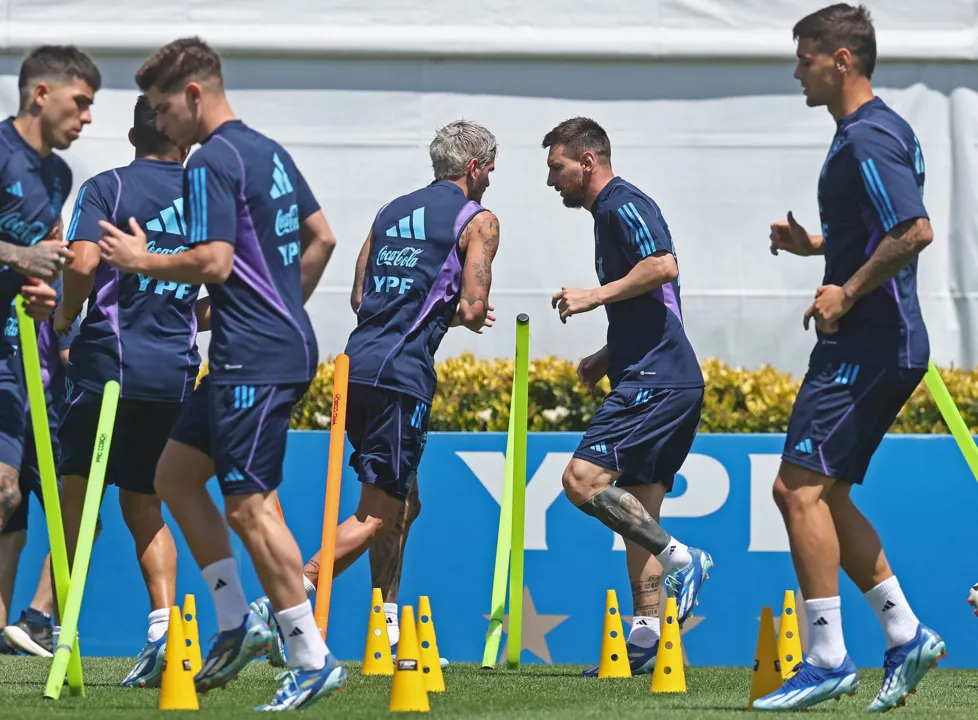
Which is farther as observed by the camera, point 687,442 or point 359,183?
point 359,183

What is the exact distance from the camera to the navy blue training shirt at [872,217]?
477 cm

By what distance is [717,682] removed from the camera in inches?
245

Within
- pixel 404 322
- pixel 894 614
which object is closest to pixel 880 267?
pixel 894 614

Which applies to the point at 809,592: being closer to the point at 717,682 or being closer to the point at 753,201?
the point at 717,682

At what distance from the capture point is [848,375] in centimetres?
487

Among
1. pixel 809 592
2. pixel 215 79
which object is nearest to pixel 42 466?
pixel 215 79

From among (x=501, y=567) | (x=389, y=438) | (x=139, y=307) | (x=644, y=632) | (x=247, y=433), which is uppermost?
(x=139, y=307)

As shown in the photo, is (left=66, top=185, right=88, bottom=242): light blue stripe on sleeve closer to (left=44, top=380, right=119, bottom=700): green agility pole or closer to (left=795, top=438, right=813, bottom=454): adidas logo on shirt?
(left=44, top=380, right=119, bottom=700): green agility pole

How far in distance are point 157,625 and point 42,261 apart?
4.62ft

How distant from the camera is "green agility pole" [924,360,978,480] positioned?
5.69m

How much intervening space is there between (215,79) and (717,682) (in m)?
3.16

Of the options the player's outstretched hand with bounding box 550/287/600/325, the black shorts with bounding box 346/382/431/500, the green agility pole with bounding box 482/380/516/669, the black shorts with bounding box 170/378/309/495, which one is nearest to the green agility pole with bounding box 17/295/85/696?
the black shorts with bounding box 170/378/309/495

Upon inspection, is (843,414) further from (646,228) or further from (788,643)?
(646,228)

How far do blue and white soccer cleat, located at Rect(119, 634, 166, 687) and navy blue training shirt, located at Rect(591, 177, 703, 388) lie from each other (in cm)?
217
